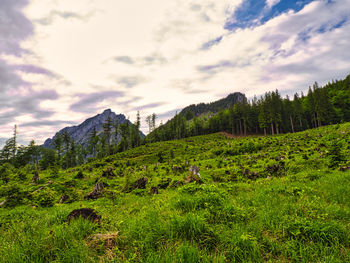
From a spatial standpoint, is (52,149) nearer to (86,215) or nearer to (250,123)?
(86,215)

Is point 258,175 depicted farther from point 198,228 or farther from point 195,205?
point 198,228

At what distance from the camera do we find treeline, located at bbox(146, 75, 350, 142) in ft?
198

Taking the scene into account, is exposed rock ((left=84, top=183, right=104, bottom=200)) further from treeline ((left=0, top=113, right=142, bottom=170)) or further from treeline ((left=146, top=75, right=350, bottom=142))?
treeline ((left=146, top=75, right=350, bottom=142))

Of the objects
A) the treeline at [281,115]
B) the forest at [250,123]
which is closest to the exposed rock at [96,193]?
the forest at [250,123]

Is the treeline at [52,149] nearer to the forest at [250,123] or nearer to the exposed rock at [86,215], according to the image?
the forest at [250,123]

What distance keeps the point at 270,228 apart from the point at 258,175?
964 centimetres

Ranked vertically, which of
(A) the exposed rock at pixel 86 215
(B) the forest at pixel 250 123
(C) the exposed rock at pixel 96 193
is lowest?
(C) the exposed rock at pixel 96 193

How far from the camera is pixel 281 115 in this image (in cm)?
7119

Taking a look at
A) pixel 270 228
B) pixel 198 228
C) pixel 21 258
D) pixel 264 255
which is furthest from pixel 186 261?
pixel 21 258

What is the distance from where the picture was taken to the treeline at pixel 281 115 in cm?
6028

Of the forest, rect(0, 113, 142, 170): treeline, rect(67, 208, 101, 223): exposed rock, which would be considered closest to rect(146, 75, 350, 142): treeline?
the forest

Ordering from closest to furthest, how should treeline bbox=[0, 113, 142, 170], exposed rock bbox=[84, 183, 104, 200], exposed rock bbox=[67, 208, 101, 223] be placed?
exposed rock bbox=[67, 208, 101, 223], exposed rock bbox=[84, 183, 104, 200], treeline bbox=[0, 113, 142, 170]

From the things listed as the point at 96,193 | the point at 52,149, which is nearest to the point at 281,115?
the point at 96,193

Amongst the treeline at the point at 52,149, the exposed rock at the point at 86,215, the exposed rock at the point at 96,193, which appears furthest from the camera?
the treeline at the point at 52,149
